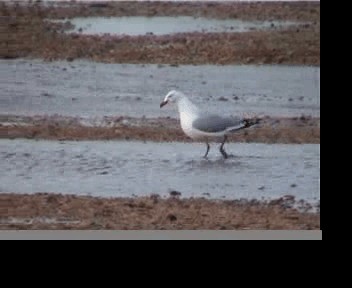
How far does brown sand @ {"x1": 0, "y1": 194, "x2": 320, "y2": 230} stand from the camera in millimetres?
7055

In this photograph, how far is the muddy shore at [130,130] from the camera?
23.4ft

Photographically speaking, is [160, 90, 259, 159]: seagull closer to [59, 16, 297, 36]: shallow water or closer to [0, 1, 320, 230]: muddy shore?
[0, 1, 320, 230]: muddy shore

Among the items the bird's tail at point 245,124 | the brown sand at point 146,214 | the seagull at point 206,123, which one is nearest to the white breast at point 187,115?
the seagull at point 206,123

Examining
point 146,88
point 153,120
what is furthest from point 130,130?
point 146,88

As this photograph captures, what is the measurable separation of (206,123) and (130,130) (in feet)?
1.63

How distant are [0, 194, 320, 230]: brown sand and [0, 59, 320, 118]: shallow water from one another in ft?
1.86

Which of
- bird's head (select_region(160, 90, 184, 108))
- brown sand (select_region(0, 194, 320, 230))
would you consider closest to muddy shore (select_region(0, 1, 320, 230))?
brown sand (select_region(0, 194, 320, 230))

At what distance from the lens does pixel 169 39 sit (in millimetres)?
7133

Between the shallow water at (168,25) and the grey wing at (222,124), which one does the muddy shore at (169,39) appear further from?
→ the grey wing at (222,124)

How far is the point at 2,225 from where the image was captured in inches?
278

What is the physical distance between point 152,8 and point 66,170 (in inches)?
46.8

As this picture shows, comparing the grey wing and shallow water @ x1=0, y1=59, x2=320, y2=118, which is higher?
shallow water @ x1=0, y1=59, x2=320, y2=118
